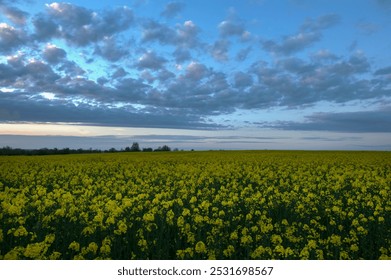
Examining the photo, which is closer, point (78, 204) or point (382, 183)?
point (78, 204)

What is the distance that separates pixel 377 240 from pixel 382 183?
7.41m

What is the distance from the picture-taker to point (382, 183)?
49.0ft

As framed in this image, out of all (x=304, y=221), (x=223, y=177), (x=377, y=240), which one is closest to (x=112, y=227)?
(x=304, y=221)

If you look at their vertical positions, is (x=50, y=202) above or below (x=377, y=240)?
above

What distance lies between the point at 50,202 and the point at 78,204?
83 cm
